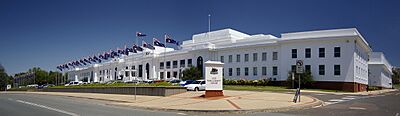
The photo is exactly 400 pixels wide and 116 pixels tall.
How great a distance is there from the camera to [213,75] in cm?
2636

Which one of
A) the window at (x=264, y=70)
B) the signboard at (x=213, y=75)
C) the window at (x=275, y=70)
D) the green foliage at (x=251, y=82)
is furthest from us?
the window at (x=264, y=70)

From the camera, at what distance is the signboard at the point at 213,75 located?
26.0 metres

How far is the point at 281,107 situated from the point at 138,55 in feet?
257

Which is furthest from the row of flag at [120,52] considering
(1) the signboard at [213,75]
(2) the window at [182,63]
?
(1) the signboard at [213,75]

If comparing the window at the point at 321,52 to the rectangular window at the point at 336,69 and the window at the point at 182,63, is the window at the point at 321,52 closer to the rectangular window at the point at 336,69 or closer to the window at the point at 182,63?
the rectangular window at the point at 336,69

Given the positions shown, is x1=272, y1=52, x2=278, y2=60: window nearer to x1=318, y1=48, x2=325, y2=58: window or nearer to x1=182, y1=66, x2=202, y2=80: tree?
x1=318, y1=48, x2=325, y2=58: window

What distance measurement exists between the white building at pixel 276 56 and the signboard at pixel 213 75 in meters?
8.67

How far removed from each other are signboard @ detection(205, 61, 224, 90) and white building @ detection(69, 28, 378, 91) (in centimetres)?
867

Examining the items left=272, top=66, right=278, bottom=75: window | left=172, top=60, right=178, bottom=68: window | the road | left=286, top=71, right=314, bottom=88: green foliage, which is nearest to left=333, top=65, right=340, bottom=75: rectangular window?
left=286, top=71, right=314, bottom=88: green foliage

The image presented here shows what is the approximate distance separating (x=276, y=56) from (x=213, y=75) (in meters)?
33.6

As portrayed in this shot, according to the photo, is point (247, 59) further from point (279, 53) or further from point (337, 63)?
point (337, 63)

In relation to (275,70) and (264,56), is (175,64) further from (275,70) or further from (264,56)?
(275,70)

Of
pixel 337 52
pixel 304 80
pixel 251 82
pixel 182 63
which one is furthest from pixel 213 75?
pixel 182 63

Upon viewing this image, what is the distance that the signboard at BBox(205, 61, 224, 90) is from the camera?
25953mm
